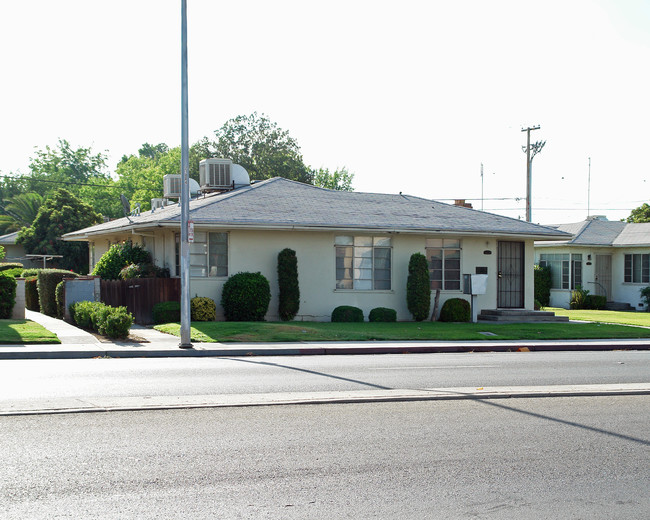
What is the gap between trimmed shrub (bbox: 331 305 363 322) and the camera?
78.8 ft

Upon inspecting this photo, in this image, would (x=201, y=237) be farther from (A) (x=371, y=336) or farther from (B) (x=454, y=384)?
(B) (x=454, y=384)

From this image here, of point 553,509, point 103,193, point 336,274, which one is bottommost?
point 553,509

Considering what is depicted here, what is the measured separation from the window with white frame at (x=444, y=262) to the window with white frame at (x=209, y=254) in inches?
290

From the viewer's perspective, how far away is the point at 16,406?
888 centimetres

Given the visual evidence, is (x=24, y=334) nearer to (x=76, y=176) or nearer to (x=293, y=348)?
(x=293, y=348)

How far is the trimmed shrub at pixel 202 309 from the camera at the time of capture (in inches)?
864

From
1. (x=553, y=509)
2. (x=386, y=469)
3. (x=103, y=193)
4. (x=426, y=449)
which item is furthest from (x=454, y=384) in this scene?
(x=103, y=193)

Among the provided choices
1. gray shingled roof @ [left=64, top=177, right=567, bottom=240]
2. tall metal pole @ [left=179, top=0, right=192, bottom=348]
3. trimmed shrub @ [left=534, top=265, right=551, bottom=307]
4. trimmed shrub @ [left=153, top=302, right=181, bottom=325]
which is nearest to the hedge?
tall metal pole @ [left=179, top=0, right=192, bottom=348]

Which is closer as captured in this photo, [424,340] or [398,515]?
[398,515]

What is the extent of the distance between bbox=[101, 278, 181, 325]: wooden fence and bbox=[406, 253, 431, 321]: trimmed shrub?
782 centimetres

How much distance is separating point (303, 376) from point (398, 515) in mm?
6961

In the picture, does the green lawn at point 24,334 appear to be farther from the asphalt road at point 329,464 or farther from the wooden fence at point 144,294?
the asphalt road at point 329,464

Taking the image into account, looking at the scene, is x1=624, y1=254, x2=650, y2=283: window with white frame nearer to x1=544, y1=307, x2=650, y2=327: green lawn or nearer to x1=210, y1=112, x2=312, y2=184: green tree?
x1=544, y1=307, x2=650, y2=327: green lawn

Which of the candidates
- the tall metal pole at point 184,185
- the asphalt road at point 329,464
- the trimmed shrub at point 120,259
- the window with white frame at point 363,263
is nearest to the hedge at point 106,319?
the tall metal pole at point 184,185
